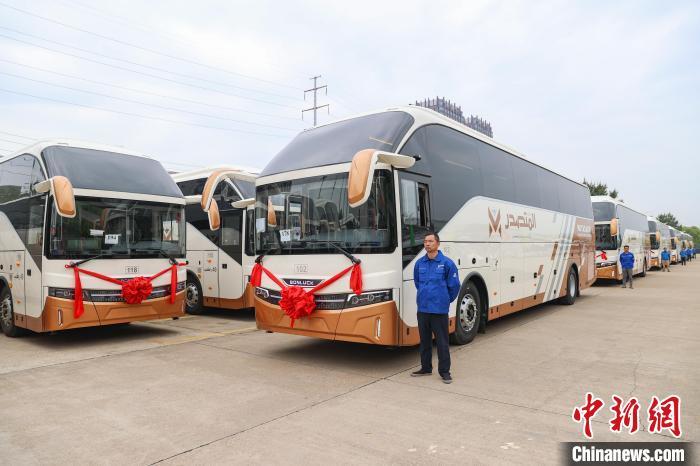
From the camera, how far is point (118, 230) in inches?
346

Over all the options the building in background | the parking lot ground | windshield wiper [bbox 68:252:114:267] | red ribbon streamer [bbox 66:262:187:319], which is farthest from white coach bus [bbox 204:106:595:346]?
the building in background

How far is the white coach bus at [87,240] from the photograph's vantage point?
26.8 feet

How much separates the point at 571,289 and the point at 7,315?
14225 millimetres

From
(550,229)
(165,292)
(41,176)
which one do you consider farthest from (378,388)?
(550,229)

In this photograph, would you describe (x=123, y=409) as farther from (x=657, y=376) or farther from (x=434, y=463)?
(x=657, y=376)

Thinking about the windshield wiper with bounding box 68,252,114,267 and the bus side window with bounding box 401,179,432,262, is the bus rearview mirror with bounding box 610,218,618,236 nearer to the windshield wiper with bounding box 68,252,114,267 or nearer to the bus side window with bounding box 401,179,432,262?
the bus side window with bounding box 401,179,432,262

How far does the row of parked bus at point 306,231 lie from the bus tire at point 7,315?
0.04 metres

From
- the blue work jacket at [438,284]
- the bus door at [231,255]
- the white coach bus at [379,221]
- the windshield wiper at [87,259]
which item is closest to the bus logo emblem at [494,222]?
the white coach bus at [379,221]

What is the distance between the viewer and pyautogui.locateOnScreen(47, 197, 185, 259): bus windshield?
8227mm

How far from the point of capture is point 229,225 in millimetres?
12242

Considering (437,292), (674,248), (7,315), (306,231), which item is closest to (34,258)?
(7,315)

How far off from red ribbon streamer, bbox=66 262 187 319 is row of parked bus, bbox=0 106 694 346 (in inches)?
0.9

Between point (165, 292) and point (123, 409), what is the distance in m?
4.33

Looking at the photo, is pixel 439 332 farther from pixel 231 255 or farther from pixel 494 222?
pixel 231 255
